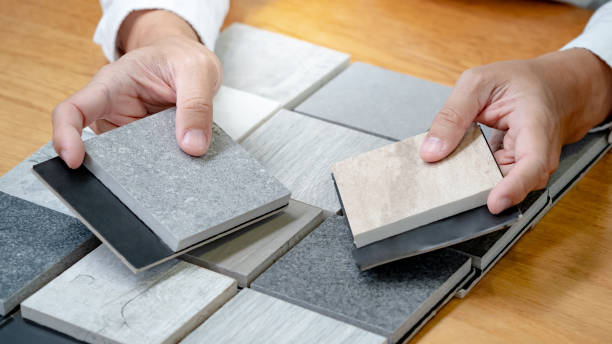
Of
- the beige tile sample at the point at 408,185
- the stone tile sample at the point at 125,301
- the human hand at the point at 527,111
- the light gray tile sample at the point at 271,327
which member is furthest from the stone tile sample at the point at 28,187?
the human hand at the point at 527,111

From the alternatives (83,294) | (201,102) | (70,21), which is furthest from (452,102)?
(70,21)

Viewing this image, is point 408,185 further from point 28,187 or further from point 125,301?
point 28,187

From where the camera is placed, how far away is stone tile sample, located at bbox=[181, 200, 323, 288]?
88 centimetres

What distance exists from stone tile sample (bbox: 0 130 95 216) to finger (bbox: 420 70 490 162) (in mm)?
492

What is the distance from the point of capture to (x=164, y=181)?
89cm

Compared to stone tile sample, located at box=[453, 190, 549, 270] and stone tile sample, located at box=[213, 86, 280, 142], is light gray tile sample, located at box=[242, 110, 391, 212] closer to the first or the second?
stone tile sample, located at box=[213, 86, 280, 142]

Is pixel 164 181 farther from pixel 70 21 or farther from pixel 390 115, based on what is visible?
pixel 70 21

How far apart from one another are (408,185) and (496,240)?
0.47ft

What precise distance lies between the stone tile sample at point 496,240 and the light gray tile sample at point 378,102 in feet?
0.89

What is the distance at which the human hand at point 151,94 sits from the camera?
0.94 m

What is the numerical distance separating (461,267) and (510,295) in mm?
75

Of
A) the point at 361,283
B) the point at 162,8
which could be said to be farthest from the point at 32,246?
the point at 162,8

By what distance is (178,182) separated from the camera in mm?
898

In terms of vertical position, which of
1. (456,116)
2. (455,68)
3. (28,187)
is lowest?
(28,187)
